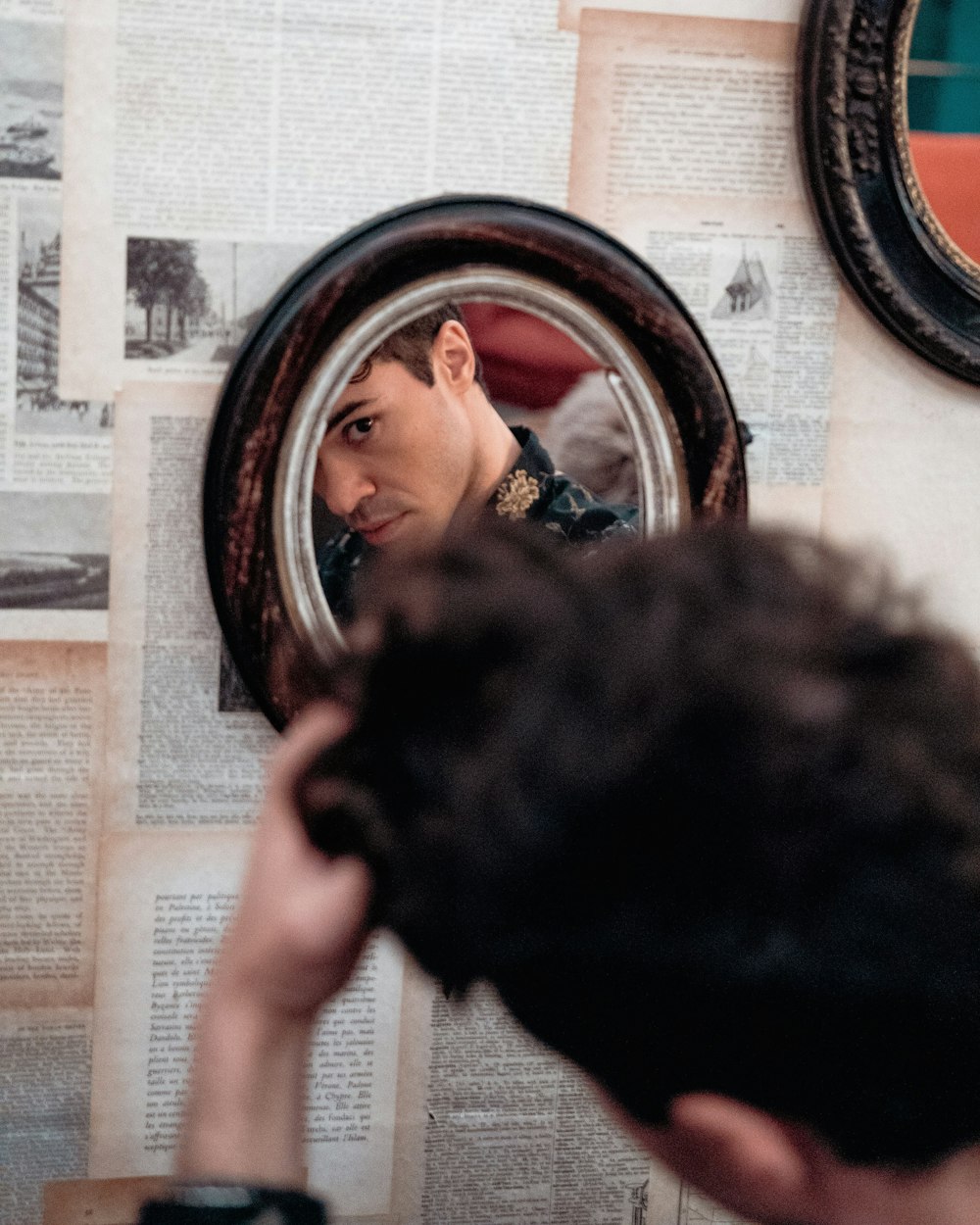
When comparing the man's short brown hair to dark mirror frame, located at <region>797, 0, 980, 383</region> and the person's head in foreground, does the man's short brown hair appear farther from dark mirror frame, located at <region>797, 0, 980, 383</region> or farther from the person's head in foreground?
dark mirror frame, located at <region>797, 0, 980, 383</region>

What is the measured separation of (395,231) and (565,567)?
2.83 feet

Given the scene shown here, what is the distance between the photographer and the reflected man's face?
1313mm

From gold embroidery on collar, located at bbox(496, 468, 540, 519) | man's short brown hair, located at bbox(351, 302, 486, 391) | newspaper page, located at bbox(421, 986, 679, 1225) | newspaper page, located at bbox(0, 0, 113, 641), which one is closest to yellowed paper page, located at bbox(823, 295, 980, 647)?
gold embroidery on collar, located at bbox(496, 468, 540, 519)

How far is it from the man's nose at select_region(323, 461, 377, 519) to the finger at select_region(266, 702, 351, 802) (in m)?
0.72

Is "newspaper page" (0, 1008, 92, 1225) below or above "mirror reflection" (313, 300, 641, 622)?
below

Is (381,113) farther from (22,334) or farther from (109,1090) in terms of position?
(109,1090)

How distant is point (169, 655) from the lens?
1.35 m

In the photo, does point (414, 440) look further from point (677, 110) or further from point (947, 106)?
point (947, 106)

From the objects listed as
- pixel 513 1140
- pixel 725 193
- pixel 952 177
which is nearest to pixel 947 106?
pixel 952 177

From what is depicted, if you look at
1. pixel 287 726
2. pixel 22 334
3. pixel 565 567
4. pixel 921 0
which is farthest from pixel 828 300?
pixel 565 567

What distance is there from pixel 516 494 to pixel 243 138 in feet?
1.59

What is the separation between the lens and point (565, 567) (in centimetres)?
50

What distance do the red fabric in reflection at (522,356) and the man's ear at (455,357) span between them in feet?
0.04

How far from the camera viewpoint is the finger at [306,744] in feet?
1.87
